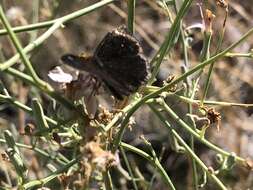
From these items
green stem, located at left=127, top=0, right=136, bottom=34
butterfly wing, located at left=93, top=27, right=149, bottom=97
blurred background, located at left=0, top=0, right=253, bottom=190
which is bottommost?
blurred background, located at left=0, top=0, right=253, bottom=190

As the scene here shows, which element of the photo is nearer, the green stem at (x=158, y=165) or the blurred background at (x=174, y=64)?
the green stem at (x=158, y=165)

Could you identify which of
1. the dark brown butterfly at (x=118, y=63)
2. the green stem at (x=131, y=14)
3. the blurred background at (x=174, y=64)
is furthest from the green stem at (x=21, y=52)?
the blurred background at (x=174, y=64)

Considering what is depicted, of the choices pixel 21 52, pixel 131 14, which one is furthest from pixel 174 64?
pixel 21 52

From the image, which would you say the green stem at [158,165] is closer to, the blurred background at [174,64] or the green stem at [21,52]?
the green stem at [21,52]

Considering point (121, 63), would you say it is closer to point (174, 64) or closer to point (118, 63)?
point (118, 63)

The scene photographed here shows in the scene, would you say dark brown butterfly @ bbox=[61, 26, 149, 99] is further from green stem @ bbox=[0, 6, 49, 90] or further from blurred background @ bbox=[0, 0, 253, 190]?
blurred background @ bbox=[0, 0, 253, 190]

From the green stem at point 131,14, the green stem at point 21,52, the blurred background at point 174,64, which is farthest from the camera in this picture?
the blurred background at point 174,64

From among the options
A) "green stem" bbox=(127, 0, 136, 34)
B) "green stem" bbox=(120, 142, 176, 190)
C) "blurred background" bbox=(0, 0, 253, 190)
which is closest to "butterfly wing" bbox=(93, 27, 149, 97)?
"green stem" bbox=(127, 0, 136, 34)

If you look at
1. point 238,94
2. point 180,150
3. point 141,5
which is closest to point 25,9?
point 141,5
